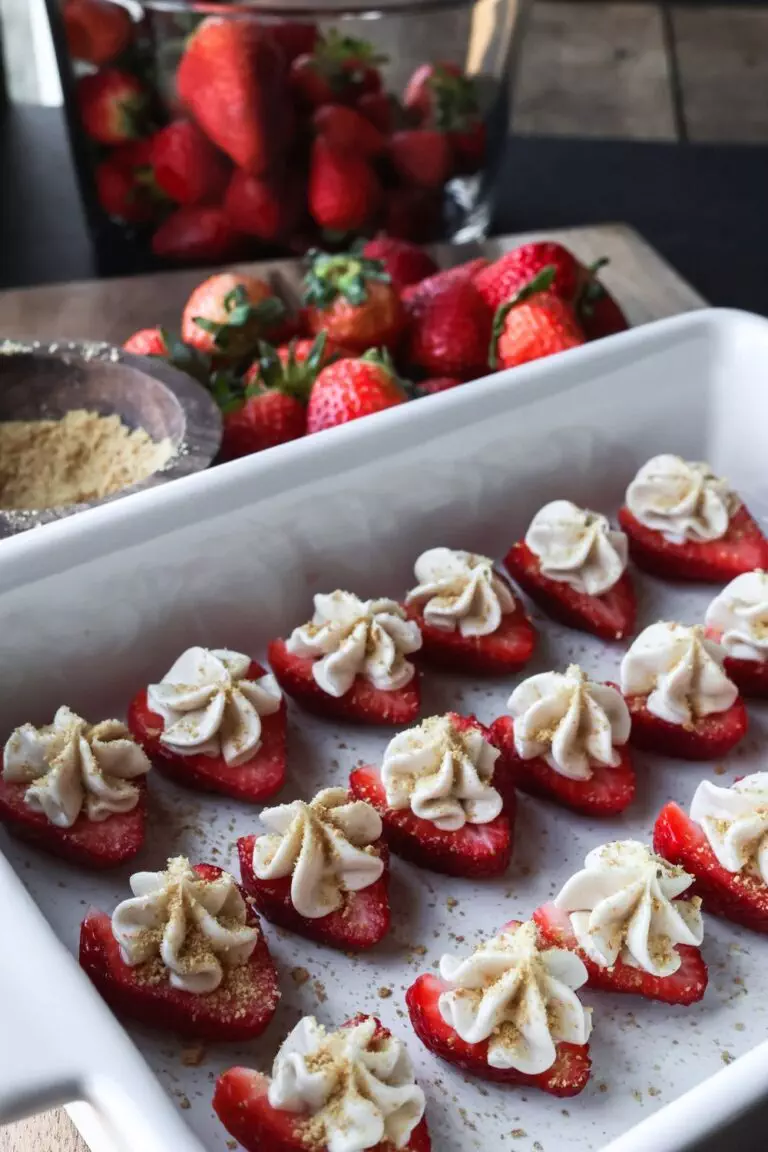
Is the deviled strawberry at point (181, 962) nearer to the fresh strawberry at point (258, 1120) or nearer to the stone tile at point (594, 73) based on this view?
the fresh strawberry at point (258, 1120)

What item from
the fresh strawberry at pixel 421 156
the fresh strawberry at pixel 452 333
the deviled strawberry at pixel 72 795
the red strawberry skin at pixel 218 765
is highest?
the fresh strawberry at pixel 421 156

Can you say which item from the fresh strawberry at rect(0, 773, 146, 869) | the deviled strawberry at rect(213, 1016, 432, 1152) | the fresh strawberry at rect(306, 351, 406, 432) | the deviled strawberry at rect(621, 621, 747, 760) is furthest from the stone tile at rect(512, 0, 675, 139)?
the deviled strawberry at rect(213, 1016, 432, 1152)

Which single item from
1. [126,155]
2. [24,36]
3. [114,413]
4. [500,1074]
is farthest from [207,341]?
[24,36]

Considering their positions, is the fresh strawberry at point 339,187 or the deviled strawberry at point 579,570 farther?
the fresh strawberry at point 339,187

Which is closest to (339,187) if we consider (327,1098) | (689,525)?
(689,525)

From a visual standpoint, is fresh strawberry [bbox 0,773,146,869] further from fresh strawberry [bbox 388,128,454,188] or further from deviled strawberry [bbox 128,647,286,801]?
fresh strawberry [bbox 388,128,454,188]

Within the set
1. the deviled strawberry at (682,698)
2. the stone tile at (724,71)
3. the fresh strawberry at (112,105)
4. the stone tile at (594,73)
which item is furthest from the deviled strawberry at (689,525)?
the stone tile at (724,71)

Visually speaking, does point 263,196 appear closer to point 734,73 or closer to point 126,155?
point 126,155
